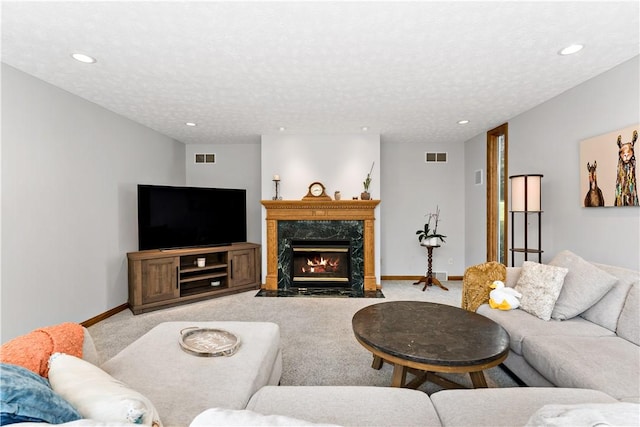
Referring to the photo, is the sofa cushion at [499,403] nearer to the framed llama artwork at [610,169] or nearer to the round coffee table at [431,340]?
the round coffee table at [431,340]

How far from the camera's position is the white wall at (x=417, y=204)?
538cm

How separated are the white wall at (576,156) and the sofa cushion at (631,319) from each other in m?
0.56

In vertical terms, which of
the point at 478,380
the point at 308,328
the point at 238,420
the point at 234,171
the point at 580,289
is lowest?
the point at 308,328

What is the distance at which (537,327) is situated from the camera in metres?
2.09

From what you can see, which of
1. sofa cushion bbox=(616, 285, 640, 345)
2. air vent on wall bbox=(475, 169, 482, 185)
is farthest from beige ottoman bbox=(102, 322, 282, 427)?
air vent on wall bbox=(475, 169, 482, 185)

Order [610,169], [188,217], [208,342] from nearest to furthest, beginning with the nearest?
[208,342], [610,169], [188,217]

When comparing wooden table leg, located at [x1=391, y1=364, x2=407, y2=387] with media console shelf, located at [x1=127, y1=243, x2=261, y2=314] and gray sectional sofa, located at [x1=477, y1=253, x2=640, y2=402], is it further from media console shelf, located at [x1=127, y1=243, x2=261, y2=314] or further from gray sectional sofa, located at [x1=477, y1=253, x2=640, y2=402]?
media console shelf, located at [x1=127, y1=243, x2=261, y2=314]

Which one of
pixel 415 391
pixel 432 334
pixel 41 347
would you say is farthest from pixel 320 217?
pixel 41 347

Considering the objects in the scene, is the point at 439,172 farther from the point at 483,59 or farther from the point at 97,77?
the point at 97,77

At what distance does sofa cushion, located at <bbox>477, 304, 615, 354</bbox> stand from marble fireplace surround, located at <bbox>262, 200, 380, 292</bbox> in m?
2.47

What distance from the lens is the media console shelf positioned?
3738 millimetres

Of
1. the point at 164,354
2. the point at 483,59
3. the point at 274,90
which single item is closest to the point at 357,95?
the point at 274,90

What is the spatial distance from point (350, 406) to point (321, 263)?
368 cm

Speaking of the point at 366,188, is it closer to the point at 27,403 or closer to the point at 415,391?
the point at 415,391
